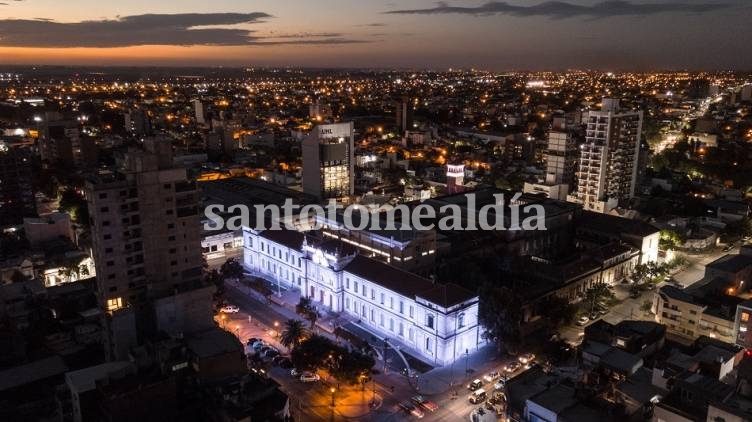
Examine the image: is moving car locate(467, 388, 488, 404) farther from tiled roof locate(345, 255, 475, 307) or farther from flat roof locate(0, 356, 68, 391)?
flat roof locate(0, 356, 68, 391)

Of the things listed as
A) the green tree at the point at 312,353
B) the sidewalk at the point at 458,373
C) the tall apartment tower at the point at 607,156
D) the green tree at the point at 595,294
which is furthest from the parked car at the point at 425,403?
the tall apartment tower at the point at 607,156

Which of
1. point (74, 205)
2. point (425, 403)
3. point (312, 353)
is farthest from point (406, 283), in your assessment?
point (74, 205)

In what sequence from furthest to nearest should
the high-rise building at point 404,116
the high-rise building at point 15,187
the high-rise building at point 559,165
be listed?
the high-rise building at point 404,116, the high-rise building at point 559,165, the high-rise building at point 15,187

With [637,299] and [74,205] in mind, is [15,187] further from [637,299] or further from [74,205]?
[637,299]

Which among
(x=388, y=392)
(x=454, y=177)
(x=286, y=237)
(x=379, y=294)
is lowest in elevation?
(x=388, y=392)

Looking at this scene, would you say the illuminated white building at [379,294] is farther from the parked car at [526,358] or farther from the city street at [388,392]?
the parked car at [526,358]

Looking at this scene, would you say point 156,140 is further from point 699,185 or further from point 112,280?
point 699,185
